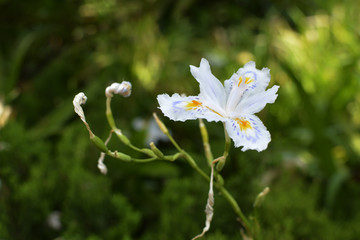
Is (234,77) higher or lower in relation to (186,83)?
higher

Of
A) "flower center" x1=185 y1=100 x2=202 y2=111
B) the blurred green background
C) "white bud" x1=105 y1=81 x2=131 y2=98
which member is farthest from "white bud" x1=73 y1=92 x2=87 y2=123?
the blurred green background

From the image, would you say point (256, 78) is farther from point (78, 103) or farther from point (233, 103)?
point (78, 103)

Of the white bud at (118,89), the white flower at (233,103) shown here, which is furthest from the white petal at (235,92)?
the white bud at (118,89)

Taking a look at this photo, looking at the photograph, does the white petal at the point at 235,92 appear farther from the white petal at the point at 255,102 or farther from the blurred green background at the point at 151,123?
the blurred green background at the point at 151,123

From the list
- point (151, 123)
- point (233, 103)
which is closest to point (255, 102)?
point (233, 103)

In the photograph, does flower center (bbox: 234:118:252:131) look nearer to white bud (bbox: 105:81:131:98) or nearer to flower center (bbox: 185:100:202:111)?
flower center (bbox: 185:100:202:111)

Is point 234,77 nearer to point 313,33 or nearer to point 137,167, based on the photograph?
point 137,167

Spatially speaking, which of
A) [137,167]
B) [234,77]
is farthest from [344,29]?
[234,77]
